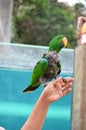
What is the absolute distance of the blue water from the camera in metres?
1.91

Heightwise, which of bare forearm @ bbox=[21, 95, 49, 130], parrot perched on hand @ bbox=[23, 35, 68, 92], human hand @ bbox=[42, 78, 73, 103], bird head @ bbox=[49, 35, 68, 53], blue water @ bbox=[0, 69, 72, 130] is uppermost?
bird head @ bbox=[49, 35, 68, 53]

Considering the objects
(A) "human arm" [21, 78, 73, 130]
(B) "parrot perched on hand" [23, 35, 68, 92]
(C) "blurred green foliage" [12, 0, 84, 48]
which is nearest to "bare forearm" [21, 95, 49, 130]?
(A) "human arm" [21, 78, 73, 130]

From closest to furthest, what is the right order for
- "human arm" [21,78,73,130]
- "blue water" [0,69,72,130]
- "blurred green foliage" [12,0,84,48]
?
"human arm" [21,78,73,130]
"blue water" [0,69,72,130]
"blurred green foliage" [12,0,84,48]

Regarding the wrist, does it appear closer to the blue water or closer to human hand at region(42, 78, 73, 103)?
human hand at region(42, 78, 73, 103)

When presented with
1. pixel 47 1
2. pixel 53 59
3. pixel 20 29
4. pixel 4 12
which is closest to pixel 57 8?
pixel 47 1

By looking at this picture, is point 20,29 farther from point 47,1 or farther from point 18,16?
point 47,1

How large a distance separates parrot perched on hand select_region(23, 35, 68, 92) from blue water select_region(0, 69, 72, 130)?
2.29 ft

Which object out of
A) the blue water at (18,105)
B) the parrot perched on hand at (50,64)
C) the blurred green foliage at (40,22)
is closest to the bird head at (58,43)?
the parrot perched on hand at (50,64)

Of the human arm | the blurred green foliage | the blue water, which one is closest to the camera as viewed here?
the human arm

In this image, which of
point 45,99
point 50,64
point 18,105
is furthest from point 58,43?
point 18,105

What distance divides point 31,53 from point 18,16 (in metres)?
7.38

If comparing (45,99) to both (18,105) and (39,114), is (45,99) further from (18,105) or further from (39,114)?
(18,105)

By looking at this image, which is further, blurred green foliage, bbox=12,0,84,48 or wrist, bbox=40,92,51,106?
blurred green foliage, bbox=12,0,84,48

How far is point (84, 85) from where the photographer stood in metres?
1.36
